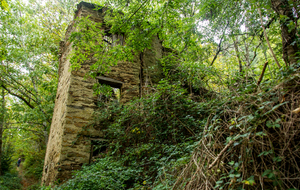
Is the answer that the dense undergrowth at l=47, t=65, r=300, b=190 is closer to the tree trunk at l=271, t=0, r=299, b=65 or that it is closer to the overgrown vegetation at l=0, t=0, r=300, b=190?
the overgrown vegetation at l=0, t=0, r=300, b=190

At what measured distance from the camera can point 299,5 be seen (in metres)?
2.58

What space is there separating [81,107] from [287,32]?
5179mm

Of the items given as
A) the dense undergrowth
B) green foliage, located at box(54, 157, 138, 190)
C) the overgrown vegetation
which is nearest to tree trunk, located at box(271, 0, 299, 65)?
the overgrown vegetation

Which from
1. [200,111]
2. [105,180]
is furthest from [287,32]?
[105,180]

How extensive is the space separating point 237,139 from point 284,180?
0.52 metres

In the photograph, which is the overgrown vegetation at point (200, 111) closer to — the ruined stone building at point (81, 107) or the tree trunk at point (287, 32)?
the tree trunk at point (287, 32)

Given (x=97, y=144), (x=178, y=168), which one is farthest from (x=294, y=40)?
(x=97, y=144)

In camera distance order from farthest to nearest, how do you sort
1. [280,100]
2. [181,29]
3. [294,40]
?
1. [181,29]
2. [294,40]
3. [280,100]

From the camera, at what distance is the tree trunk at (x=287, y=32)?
247cm

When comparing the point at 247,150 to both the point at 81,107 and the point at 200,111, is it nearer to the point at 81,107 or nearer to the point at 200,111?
the point at 200,111

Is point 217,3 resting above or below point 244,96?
above

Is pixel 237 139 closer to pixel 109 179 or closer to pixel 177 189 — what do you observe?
pixel 177 189

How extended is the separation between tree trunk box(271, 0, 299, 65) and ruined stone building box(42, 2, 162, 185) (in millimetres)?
3632

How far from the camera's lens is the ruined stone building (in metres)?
4.86
